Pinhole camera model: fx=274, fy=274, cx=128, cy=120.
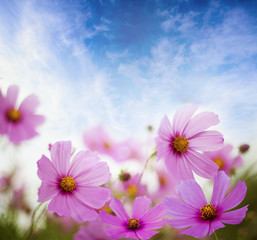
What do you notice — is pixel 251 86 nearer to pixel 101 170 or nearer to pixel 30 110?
pixel 101 170

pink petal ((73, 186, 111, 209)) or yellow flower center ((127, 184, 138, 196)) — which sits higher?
yellow flower center ((127, 184, 138, 196))

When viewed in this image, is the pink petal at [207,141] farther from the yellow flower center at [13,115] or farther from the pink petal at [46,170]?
the yellow flower center at [13,115]

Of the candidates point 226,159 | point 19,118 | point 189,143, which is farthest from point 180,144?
point 19,118

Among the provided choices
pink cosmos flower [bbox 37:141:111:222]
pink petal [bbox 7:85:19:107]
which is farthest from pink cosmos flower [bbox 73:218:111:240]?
pink petal [bbox 7:85:19:107]

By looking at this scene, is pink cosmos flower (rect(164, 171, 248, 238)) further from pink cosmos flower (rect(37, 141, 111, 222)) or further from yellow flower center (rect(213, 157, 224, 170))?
yellow flower center (rect(213, 157, 224, 170))

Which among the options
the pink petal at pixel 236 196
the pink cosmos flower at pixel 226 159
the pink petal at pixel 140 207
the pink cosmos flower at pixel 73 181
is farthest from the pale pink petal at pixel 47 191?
the pink cosmos flower at pixel 226 159
